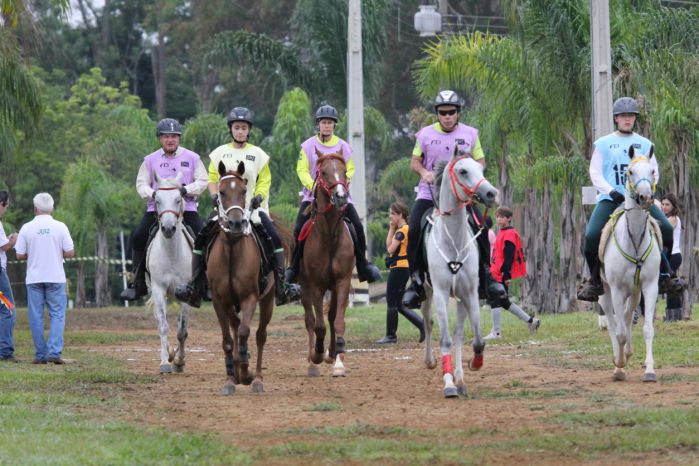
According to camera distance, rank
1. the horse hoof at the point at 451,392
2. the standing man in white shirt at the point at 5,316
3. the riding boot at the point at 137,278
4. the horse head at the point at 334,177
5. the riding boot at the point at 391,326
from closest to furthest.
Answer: the horse hoof at the point at 451,392
the horse head at the point at 334,177
the riding boot at the point at 137,278
the standing man in white shirt at the point at 5,316
the riding boot at the point at 391,326

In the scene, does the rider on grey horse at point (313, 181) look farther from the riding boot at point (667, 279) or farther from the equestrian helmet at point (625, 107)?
the riding boot at point (667, 279)

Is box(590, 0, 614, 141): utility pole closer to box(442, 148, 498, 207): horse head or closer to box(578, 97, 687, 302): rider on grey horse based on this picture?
box(578, 97, 687, 302): rider on grey horse

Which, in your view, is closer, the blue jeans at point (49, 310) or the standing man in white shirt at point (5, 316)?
the blue jeans at point (49, 310)

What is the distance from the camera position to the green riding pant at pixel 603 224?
15312mm

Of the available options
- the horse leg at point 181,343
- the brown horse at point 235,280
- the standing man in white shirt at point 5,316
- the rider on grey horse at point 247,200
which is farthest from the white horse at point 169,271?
the standing man in white shirt at point 5,316

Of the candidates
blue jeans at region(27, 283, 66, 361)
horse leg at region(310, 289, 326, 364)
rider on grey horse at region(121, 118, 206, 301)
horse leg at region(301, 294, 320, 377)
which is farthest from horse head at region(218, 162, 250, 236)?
Answer: blue jeans at region(27, 283, 66, 361)

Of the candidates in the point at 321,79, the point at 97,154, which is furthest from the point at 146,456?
the point at 97,154

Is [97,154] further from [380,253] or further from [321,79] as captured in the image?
[380,253]

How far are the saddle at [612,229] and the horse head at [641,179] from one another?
60 centimetres

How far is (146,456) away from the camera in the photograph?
9.77 meters

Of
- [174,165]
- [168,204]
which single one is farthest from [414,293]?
[174,165]

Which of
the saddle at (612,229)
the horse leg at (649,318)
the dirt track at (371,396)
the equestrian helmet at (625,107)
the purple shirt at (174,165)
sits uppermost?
the equestrian helmet at (625,107)

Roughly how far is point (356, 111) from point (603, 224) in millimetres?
18806

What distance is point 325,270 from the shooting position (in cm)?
1625
